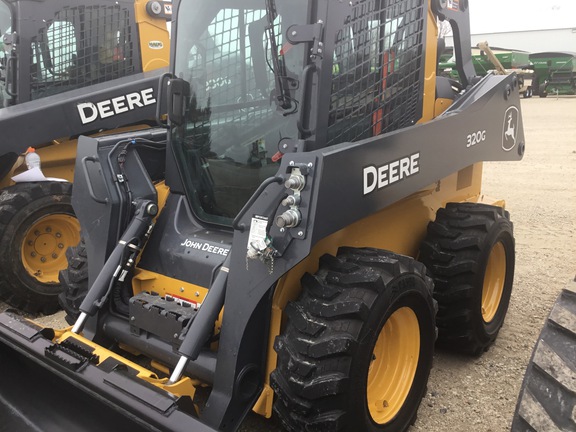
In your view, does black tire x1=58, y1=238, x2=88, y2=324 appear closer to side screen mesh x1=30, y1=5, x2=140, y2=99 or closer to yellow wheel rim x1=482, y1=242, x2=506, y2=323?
yellow wheel rim x1=482, y1=242, x2=506, y2=323

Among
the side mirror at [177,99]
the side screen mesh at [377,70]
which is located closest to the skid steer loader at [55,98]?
the side mirror at [177,99]

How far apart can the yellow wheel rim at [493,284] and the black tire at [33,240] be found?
10.7 feet

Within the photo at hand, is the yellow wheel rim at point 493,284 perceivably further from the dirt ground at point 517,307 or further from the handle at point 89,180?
the handle at point 89,180

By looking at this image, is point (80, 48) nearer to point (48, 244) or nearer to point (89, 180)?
point (48, 244)

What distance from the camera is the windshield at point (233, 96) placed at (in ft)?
8.49

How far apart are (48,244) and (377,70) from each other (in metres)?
3.21

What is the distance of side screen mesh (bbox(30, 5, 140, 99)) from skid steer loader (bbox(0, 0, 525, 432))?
2365 mm

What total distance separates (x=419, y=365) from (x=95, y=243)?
1780 mm

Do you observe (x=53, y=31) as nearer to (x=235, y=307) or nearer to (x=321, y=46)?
(x=321, y=46)

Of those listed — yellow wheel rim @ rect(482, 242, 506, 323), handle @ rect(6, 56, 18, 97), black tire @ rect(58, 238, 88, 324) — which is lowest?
yellow wheel rim @ rect(482, 242, 506, 323)

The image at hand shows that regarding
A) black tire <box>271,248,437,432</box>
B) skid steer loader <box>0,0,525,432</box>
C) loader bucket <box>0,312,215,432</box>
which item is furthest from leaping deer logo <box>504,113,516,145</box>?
loader bucket <box>0,312,215,432</box>

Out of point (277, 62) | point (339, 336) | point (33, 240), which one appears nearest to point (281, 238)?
point (339, 336)

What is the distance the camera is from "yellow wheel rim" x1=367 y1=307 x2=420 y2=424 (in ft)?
8.41

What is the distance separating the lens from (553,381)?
1493mm
